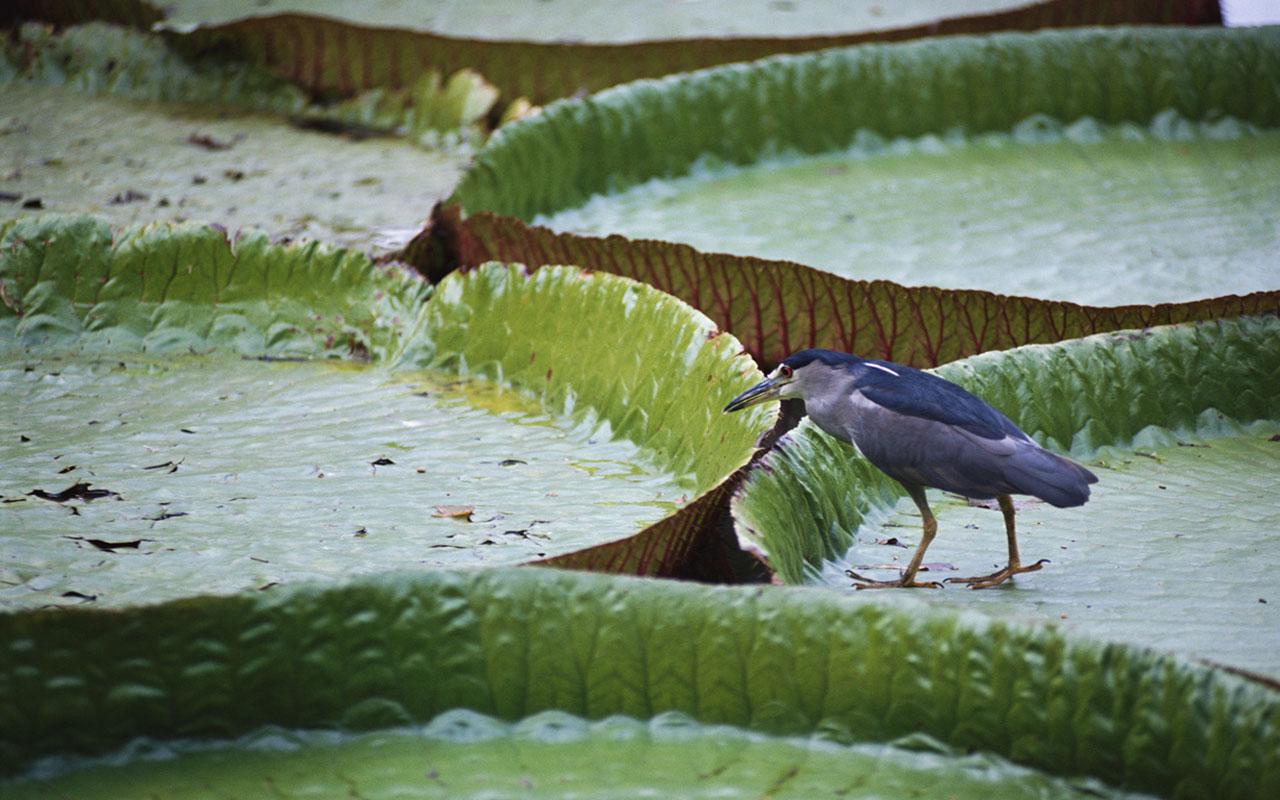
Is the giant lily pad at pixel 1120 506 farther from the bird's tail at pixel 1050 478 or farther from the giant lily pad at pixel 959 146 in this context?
the giant lily pad at pixel 959 146

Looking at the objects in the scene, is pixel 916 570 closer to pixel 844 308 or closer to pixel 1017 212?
pixel 844 308

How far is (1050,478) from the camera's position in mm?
2037

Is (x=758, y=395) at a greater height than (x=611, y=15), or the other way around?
(x=611, y=15)

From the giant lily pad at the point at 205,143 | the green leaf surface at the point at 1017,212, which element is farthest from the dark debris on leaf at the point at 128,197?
the green leaf surface at the point at 1017,212

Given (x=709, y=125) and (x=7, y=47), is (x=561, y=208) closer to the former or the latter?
(x=709, y=125)

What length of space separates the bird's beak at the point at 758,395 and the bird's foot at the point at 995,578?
0.44m

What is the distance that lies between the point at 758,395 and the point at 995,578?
1.68ft

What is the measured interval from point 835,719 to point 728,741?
0.14 meters

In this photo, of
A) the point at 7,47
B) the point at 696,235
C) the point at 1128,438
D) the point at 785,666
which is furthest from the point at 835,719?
the point at 7,47

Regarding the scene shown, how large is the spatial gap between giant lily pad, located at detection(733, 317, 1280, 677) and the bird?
8cm

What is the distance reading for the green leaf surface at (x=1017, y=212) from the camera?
332 cm

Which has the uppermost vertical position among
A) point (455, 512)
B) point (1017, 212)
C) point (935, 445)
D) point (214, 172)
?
point (1017, 212)

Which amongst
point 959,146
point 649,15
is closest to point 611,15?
point 649,15

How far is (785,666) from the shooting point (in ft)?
5.52
